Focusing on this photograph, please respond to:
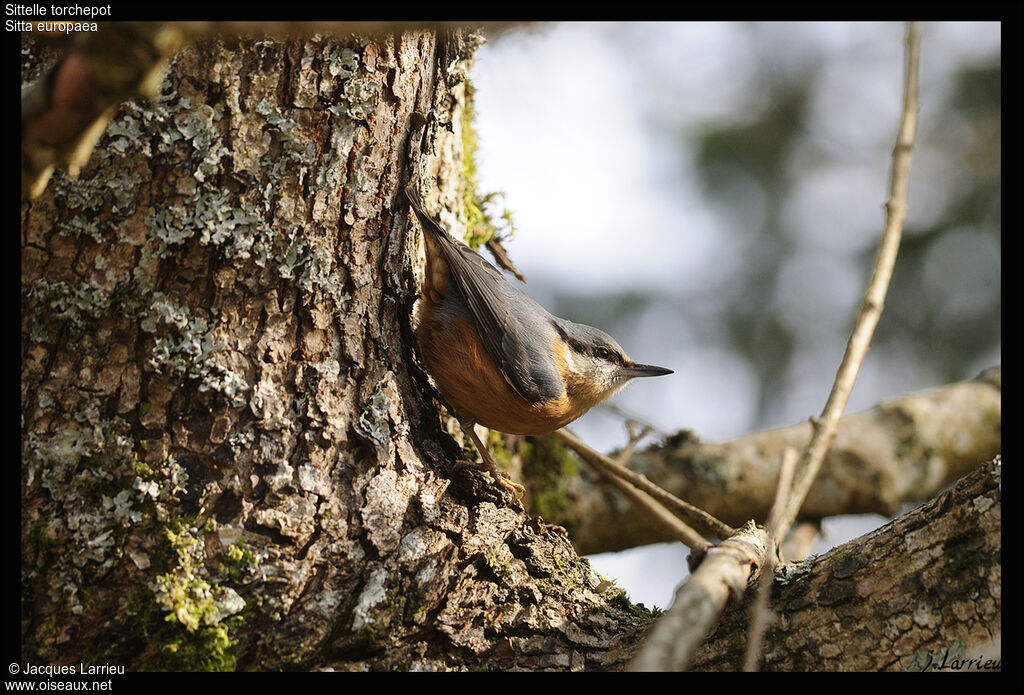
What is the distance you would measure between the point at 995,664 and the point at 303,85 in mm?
2193

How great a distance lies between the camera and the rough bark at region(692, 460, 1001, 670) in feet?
5.38

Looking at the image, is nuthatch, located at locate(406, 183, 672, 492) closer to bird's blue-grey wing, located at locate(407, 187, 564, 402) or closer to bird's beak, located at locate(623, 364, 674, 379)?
bird's blue-grey wing, located at locate(407, 187, 564, 402)

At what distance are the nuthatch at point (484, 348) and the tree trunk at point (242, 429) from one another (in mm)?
502

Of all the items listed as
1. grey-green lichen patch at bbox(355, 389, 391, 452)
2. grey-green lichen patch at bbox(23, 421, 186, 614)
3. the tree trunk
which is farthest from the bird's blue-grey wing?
grey-green lichen patch at bbox(23, 421, 186, 614)

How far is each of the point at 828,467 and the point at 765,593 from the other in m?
2.38

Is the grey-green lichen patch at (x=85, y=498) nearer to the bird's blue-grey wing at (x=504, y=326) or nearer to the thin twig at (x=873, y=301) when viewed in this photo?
the bird's blue-grey wing at (x=504, y=326)

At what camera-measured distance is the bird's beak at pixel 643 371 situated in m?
3.64

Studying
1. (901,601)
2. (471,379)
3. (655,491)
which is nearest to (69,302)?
(471,379)

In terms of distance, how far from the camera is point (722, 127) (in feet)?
19.2

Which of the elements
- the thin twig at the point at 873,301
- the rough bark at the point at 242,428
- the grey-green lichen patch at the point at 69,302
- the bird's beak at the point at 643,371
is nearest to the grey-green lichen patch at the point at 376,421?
the rough bark at the point at 242,428

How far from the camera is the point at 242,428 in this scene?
6.20ft

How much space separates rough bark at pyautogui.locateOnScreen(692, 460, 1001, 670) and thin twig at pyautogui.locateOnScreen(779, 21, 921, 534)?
1.19 ft
